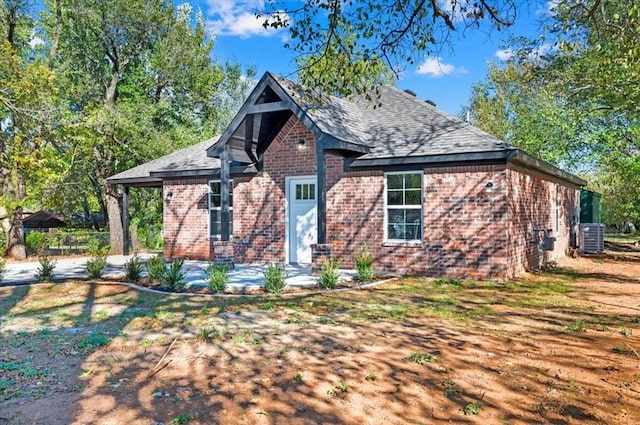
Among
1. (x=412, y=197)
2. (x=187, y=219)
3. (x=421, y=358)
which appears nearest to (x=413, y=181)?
(x=412, y=197)

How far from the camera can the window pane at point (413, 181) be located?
1168cm

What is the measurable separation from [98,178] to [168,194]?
36.5 ft

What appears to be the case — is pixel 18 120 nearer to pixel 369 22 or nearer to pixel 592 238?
pixel 369 22

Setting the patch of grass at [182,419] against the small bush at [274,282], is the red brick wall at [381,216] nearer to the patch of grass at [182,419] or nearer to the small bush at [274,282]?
the small bush at [274,282]

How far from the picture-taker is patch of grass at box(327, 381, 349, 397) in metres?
4.20

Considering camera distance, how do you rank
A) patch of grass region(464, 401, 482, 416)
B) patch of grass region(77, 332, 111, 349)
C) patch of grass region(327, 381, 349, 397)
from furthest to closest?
→ 1. patch of grass region(77, 332, 111, 349)
2. patch of grass region(327, 381, 349, 397)
3. patch of grass region(464, 401, 482, 416)

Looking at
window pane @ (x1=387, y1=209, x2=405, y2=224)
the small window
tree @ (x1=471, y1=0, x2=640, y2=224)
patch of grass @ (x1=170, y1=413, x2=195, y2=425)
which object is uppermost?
tree @ (x1=471, y1=0, x2=640, y2=224)

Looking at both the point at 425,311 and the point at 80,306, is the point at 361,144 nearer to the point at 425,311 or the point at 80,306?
the point at 425,311

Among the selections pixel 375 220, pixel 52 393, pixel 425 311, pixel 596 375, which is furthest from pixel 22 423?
pixel 375 220

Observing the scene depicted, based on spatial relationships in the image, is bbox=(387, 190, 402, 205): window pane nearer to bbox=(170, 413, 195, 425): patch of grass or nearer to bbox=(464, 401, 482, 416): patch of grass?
bbox=(464, 401, 482, 416): patch of grass

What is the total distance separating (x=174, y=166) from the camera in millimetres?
15891

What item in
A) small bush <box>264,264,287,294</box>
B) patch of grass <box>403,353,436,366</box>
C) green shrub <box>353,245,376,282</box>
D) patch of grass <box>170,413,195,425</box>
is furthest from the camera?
green shrub <box>353,245,376,282</box>

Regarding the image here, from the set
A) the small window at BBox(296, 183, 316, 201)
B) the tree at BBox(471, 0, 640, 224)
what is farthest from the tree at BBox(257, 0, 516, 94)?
the small window at BBox(296, 183, 316, 201)

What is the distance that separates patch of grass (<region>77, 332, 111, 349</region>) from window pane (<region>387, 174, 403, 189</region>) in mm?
7798
